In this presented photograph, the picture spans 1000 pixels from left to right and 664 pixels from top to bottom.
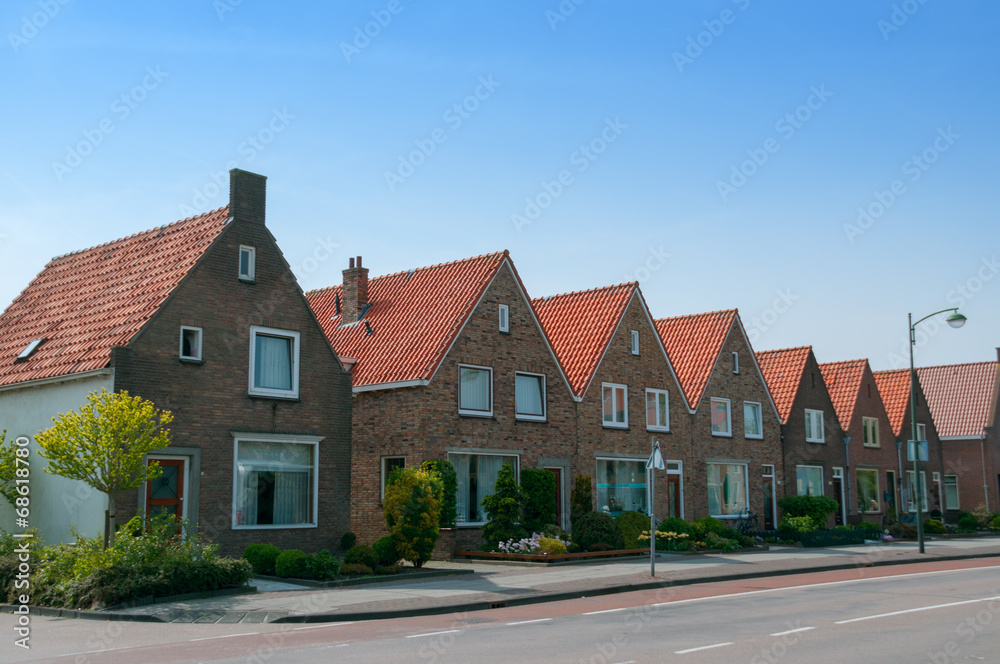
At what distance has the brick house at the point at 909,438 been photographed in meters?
50.0

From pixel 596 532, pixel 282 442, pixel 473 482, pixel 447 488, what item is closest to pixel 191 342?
pixel 282 442

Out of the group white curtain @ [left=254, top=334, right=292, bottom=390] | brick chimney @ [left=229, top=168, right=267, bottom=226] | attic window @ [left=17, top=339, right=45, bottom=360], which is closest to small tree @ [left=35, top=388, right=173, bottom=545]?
white curtain @ [left=254, top=334, right=292, bottom=390]

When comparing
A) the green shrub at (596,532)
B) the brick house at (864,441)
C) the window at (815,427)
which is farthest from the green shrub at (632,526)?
the brick house at (864,441)

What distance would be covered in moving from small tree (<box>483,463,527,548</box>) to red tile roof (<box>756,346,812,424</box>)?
58.7 ft

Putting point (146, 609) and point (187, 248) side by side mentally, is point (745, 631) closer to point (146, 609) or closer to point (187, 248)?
point (146, 609)

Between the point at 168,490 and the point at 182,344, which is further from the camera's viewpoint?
the point at 182,344

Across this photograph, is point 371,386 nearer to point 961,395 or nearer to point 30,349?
point 30,349

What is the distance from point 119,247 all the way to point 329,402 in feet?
25.5

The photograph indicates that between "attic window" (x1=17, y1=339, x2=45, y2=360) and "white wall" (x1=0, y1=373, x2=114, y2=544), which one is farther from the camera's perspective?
"attic window" (x1=17, y1=339, x2=45, y2=360)

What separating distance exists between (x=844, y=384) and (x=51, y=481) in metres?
37.2

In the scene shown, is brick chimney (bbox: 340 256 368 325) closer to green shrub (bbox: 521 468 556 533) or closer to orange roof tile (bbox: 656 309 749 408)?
green shrub (bbox: 521 468 556 533)

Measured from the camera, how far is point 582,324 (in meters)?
35.2

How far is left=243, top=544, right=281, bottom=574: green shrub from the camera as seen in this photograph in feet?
69.7

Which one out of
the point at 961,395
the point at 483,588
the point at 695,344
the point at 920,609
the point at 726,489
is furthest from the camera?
the point at 961,395
